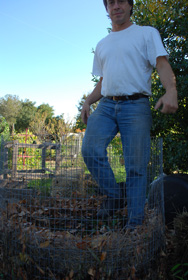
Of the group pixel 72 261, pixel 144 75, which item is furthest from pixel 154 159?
pixel 72 261

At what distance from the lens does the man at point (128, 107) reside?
1.84 m

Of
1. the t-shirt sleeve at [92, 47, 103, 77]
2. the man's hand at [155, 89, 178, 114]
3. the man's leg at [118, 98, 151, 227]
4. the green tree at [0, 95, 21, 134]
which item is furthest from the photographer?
the green tree at [0, 95, 21, 134]

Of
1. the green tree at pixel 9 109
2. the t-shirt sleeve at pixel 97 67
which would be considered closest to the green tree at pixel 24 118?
the green tree at pixel 9 109

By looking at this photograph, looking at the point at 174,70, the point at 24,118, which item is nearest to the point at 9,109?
the point at 24,118

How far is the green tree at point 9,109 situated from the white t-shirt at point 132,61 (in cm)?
3041

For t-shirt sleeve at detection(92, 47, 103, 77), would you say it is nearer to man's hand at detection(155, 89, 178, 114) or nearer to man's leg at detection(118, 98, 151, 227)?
man's leg at detection(118, 98, 151, 227)

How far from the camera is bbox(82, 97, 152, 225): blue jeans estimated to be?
1.84 m

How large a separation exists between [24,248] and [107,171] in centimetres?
80

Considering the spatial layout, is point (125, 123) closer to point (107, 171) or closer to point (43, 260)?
point (107, 171)

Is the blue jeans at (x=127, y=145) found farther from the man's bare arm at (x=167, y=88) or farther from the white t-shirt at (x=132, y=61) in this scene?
the man's bare arm at (x=167, y=88)

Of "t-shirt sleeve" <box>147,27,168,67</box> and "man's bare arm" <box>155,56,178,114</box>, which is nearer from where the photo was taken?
"man's bare arm" <box>155,56,178,114</box>

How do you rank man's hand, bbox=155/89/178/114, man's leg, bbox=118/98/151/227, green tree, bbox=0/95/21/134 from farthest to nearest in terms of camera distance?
green tree, bbox=0/95/21/134
man's leg, bbox=118/98/151/227
man's hand, bbox=155/89/178/114

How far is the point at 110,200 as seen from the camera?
2.06m

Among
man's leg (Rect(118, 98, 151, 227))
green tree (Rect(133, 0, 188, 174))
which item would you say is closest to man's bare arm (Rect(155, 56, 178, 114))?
man's leg (Rect(118, 98, 151, 227))
